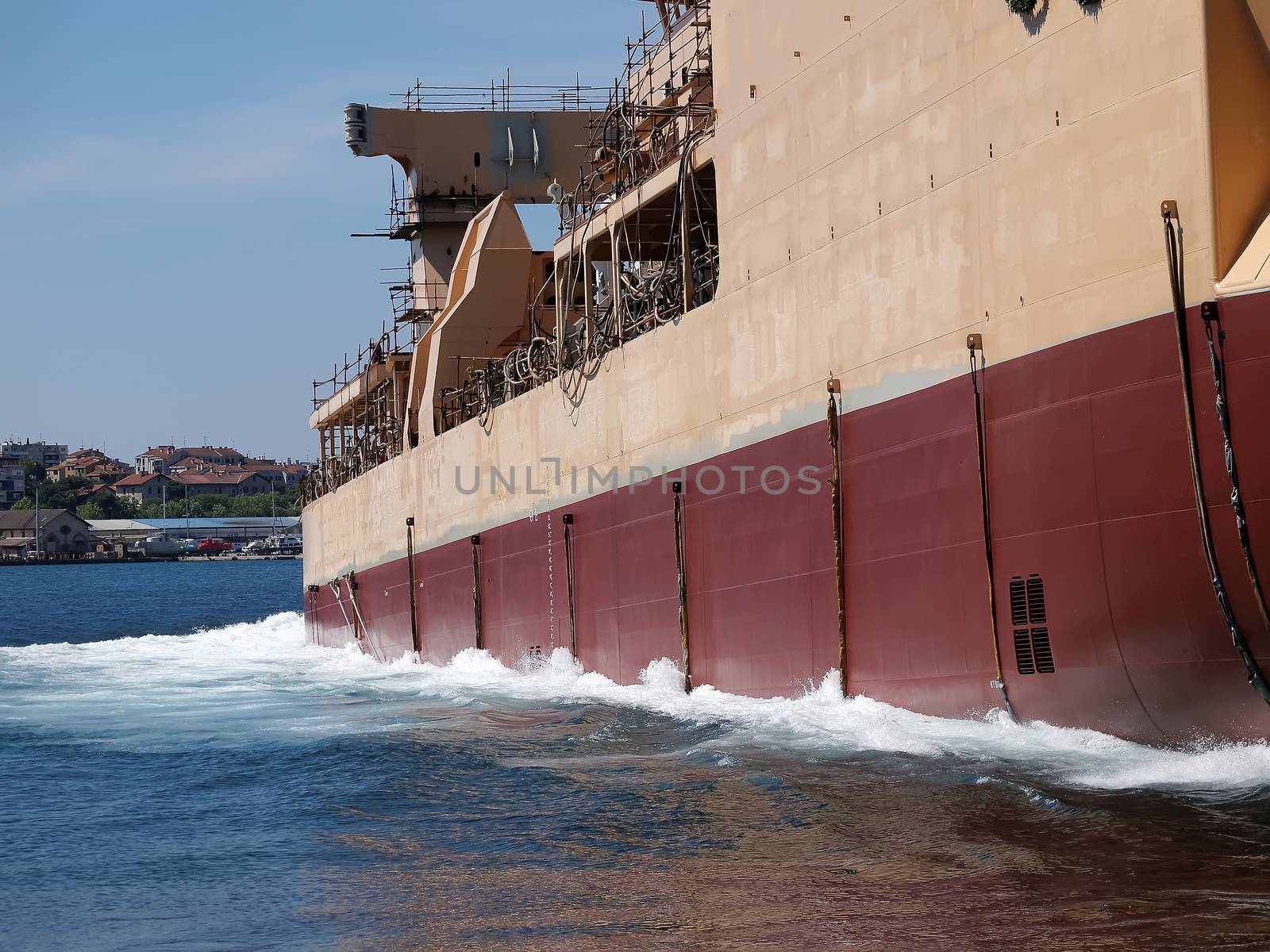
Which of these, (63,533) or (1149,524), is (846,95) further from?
(63,533)

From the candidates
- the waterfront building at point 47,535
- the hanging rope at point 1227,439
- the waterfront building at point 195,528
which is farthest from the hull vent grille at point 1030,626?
the waterfront building at point 195,528

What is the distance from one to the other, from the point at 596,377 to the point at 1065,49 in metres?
9.19

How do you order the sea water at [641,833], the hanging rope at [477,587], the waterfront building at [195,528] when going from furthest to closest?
the waterfront building at [195,528] → the hanging rope at [477,587] → the sea water at [641,833]

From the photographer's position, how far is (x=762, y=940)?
759 centimetres

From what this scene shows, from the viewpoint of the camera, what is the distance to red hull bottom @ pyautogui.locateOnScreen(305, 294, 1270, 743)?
1027 cm

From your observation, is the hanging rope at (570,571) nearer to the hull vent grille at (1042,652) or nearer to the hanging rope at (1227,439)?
the hull vent grille at (1042,652)

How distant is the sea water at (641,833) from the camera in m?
7.98

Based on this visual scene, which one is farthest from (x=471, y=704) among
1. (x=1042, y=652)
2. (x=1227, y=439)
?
(x=1227, y=439)

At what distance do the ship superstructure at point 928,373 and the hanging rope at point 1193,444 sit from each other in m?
0.02

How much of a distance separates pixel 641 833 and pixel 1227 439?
4.75 metres

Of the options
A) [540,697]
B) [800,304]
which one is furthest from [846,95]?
[540,697]

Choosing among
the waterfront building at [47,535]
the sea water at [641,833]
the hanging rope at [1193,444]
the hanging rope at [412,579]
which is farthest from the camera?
the waterfront building at [47,535]

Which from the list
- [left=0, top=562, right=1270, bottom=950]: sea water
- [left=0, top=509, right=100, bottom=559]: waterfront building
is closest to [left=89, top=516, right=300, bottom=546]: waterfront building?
[left=0, top=509, right=100, bottom=559]: waterfront building

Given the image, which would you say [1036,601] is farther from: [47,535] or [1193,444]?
[47,535]
